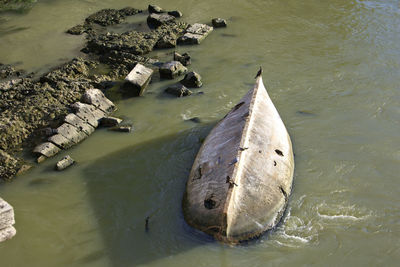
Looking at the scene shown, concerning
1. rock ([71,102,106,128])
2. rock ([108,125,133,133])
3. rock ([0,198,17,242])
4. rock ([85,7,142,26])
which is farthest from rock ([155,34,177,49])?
rock ([0,198,17,242])

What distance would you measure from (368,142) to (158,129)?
4.76 m

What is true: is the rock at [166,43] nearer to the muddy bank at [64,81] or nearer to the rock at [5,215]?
the muddy bank at [64,81]

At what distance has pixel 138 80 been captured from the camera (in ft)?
30.8

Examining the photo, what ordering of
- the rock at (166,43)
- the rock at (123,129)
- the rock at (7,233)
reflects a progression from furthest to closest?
the rock at (166,43), the rock at (123,129), the rock at (7,233)

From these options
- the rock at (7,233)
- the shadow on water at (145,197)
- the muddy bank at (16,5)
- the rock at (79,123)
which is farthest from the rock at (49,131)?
the muddy bank at (16,5)

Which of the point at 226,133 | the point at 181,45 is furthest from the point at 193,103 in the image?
the point at 181,45

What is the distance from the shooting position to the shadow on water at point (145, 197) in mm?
5516

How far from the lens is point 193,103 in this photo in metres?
9.19

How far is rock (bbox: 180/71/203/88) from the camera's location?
9.69m

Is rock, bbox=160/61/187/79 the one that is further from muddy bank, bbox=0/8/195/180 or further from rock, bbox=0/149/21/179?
rock, bbox=0/149/21/179

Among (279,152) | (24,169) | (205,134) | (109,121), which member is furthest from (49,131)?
(279,152)

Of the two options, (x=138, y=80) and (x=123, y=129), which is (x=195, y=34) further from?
(x=123, y=129)

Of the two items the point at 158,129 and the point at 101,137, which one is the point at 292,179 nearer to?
the point at 158,129

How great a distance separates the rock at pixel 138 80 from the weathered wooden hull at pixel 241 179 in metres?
3.28
